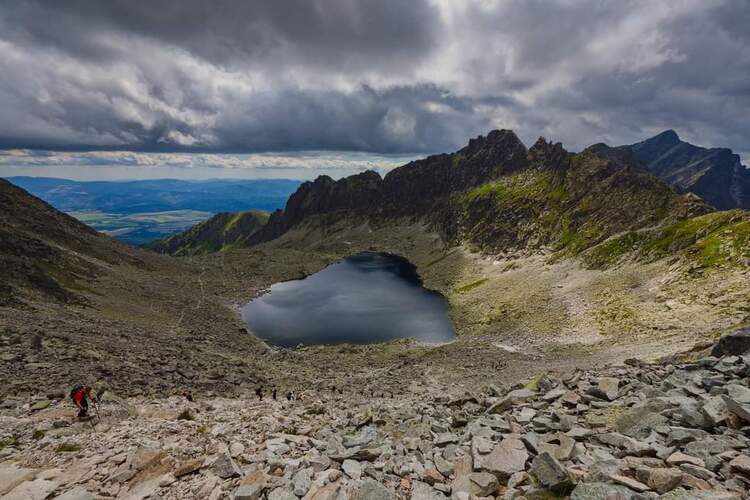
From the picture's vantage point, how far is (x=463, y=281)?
138 m

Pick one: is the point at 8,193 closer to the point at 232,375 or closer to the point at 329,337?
the point at 329,337

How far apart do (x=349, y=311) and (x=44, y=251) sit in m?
71.5

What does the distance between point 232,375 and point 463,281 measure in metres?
105

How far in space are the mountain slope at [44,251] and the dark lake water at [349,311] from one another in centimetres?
3771

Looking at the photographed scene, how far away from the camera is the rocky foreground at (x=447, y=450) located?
452 inches

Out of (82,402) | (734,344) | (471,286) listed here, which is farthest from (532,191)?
(82,402)

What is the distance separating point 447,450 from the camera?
16.1 metres

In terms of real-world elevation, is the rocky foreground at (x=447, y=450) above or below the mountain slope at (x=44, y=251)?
above

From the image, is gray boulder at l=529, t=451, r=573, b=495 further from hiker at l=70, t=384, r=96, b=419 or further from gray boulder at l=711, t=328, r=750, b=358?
hiker at l=70, t=384, r=96, b=419

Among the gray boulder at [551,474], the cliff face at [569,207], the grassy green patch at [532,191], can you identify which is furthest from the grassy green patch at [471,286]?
the gray boulder at [551,474]

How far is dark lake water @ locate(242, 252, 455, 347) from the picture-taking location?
95188 mm

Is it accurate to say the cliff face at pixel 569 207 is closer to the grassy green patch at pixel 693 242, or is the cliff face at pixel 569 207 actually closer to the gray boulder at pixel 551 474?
the grassy green patch at pixel 693 242

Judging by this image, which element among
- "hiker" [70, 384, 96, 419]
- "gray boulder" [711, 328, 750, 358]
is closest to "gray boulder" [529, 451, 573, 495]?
"gray boulder" [711, 328, 750, 358]

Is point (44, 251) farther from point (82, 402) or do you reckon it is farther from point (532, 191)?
point (532, 191)
